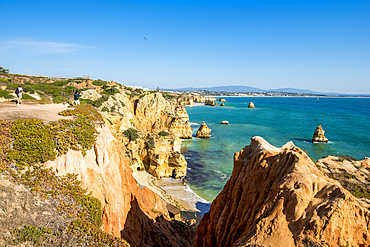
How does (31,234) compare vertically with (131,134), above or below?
above

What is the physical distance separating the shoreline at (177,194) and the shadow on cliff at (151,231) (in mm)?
5293

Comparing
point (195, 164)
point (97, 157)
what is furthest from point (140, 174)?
point (97, 157)

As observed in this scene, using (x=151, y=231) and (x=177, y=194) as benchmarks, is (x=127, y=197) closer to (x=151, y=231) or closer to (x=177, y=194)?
(x=151, y=231)

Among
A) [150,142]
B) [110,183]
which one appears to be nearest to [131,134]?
[150,142]

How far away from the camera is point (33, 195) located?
32.1ft

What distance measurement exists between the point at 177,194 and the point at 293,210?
25.2 metres

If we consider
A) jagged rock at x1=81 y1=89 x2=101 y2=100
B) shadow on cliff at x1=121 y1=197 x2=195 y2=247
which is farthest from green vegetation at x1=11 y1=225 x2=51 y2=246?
jagged rock at x1=81 y1=89 x2=101 y2=100

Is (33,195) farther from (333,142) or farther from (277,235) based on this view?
(333,142)

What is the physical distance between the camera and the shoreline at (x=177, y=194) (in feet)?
89.0

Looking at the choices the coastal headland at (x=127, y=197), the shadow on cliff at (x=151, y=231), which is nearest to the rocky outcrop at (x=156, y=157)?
the coastal headland at (x=127, y=197)

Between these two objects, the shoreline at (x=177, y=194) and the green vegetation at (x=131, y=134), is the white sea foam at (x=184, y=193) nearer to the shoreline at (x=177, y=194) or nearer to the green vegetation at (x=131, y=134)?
the shoreline at (x=177, y=194)

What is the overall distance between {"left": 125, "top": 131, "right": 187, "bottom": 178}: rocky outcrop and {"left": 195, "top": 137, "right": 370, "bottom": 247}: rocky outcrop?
80.0 feet

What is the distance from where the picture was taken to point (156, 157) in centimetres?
3494

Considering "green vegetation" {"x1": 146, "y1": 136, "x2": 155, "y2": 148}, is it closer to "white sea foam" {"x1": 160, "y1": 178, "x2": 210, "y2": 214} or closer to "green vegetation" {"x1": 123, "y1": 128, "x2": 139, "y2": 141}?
"green vegetation" {"x1": 123, "y1": 128, "x2": 139, "y2": 141}
